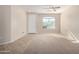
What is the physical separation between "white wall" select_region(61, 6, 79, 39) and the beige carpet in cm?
22

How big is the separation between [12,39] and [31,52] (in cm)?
61

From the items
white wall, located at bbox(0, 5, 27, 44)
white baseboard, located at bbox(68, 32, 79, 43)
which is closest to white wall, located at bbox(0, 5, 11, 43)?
white wall, located at bbox(0, 5, 27, 44)

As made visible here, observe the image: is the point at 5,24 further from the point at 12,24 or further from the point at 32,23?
the point at 32,23

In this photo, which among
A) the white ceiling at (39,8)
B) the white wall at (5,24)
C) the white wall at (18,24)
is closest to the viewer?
the white ceiling at (39,8)

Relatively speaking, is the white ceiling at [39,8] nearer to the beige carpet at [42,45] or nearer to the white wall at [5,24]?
the white wall at [5,24]

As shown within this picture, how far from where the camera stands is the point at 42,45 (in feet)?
9.98

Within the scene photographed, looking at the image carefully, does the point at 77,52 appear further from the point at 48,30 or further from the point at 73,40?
the point at 48,30

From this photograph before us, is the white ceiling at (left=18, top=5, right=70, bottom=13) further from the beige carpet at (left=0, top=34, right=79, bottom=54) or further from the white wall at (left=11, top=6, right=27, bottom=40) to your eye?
the beige carpet at (left=0, top=34, right=79, bottom=54)

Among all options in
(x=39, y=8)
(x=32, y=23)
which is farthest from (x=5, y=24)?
(x=39, y=8)

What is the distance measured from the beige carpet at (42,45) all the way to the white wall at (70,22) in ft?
0.74

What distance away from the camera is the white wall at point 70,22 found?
3.10 m

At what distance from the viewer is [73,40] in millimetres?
3150

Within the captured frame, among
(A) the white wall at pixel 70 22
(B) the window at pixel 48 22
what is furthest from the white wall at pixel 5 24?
(A) the white wall at pixel 70 22
